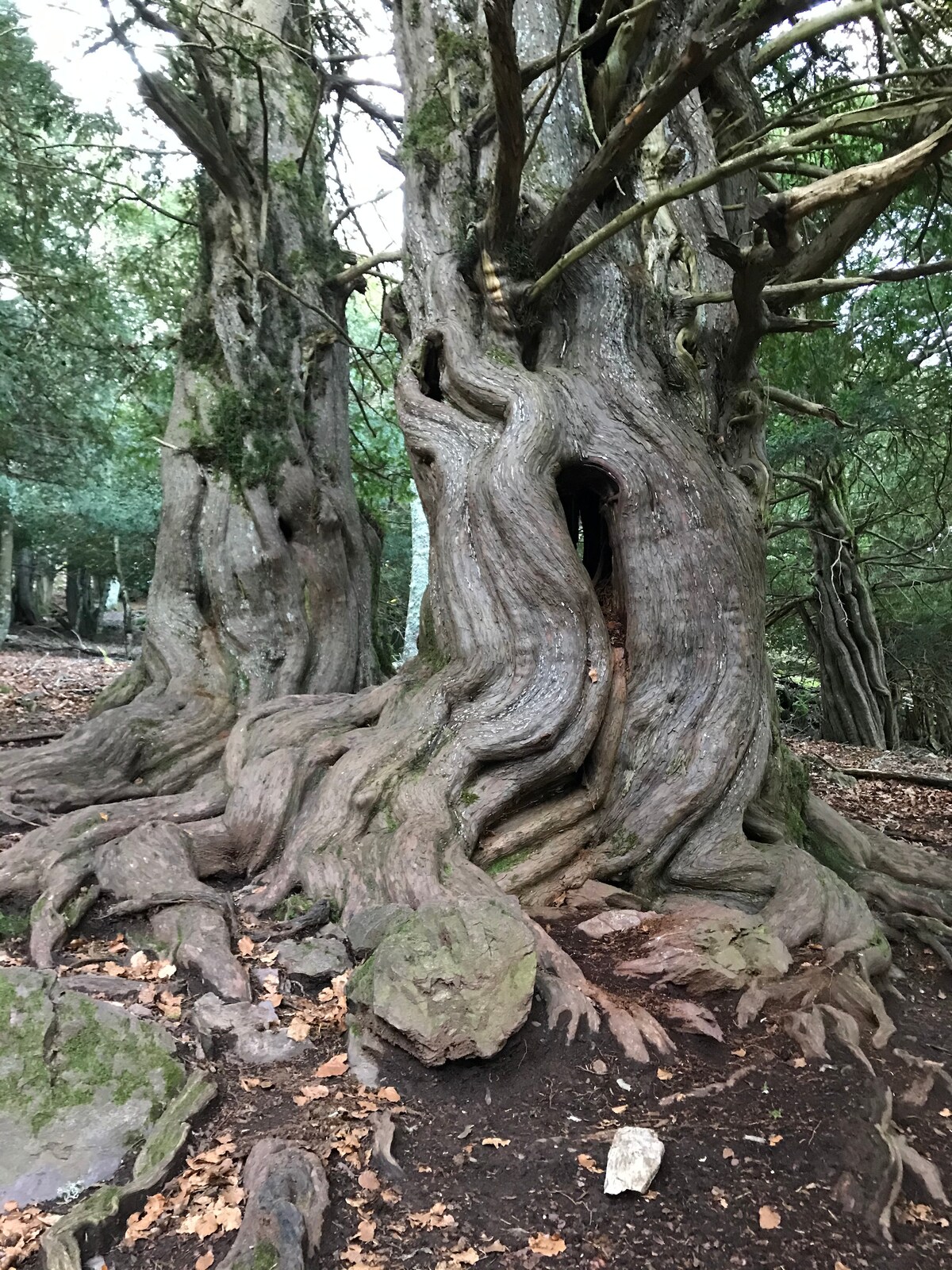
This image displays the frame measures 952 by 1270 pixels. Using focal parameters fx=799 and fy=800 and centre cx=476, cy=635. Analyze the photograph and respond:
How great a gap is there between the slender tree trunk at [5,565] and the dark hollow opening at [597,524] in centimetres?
1398

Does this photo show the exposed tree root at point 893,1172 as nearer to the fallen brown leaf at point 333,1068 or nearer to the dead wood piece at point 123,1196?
the fallen brown leaf at point 333,1068

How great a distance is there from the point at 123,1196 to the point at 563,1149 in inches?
48.0

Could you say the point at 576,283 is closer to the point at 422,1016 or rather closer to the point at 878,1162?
the point at 422,1016

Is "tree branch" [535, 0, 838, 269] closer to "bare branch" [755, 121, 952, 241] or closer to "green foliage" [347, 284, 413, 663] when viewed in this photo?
"bare branch" [755, 121, 952, 241]

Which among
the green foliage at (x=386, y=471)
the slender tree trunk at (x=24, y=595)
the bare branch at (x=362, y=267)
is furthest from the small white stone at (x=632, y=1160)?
the slender tree trunk at (x=24, y=595)

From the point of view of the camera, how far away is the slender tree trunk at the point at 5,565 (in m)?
15.6

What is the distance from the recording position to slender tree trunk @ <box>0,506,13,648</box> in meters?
15.6

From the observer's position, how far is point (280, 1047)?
2.84 m

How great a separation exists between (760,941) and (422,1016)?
1537 millimetres

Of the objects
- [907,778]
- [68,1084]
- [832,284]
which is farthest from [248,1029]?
[907,778]

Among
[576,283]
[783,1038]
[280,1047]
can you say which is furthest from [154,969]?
[576,283]

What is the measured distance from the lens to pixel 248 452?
6625 mm

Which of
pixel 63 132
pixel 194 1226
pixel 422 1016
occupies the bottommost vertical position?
pixel 194 1226

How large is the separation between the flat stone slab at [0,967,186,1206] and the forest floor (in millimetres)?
182
